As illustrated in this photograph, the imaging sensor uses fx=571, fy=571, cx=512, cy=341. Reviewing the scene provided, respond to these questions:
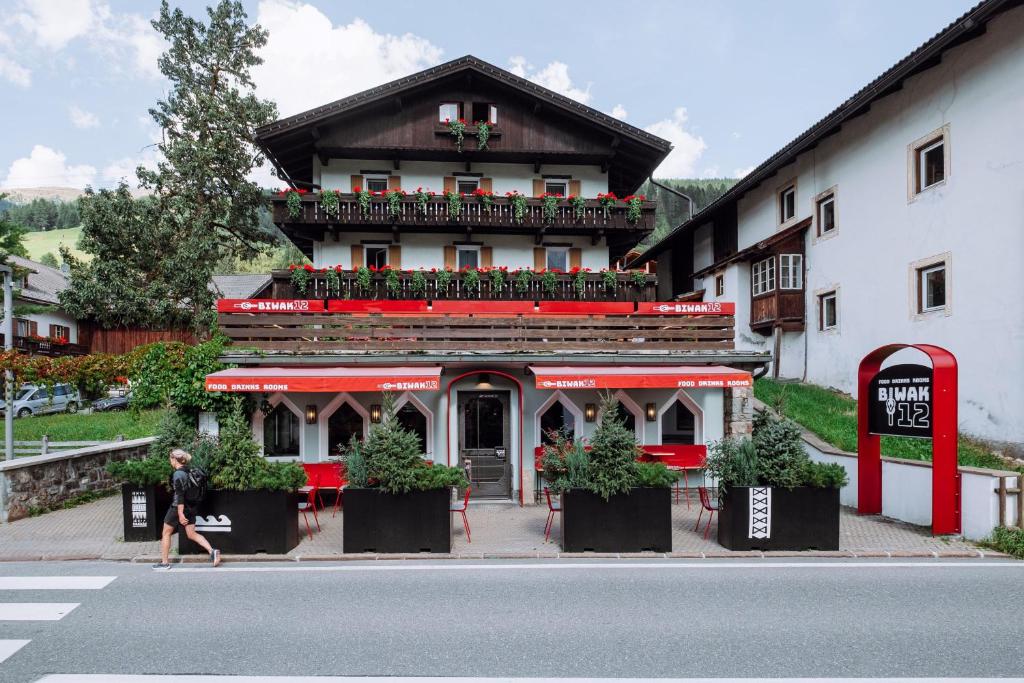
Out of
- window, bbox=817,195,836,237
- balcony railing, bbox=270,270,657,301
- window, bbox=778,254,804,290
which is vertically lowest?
balcony railing, bbox=270,270,657,301

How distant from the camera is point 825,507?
8.64m

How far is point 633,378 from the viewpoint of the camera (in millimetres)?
11531

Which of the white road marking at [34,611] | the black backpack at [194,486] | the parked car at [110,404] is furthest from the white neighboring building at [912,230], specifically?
the parked car at [110,404]

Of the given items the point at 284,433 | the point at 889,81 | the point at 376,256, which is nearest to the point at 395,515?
the point at 284,433

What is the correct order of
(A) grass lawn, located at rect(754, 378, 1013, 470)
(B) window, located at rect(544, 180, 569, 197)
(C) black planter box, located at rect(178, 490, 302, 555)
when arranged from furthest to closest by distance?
(B) window, located at rect(544, 180, 569, 197)
(A) grass lawn, located at rect(754, 378, 1013, 470)
(C) black planter box, located at rect(178, 490, 302, 555)

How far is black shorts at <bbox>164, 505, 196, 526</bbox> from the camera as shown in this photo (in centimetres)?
795

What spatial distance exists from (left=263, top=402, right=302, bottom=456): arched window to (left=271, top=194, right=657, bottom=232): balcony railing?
707 cm

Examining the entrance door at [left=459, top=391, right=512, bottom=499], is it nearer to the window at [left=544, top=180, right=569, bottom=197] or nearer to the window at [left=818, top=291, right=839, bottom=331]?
the window at [left=544, top=180, right=569, bottom=197]

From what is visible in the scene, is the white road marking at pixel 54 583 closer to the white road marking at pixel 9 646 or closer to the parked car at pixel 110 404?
the white road marking at pixel 9 646

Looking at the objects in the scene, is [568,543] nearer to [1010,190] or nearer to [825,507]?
[825,507]

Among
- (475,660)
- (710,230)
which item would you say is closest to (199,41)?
(710,230)

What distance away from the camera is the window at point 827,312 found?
2080cm

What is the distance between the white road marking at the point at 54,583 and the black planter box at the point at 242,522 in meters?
1.16

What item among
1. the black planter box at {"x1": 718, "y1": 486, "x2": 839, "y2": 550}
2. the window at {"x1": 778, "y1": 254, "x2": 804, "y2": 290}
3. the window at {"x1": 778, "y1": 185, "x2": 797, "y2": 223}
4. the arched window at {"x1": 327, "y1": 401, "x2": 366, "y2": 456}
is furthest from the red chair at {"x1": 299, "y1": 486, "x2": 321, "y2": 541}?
the window at {"x1": 778, "y1": 185, "x2": 797, "y2": 223}
